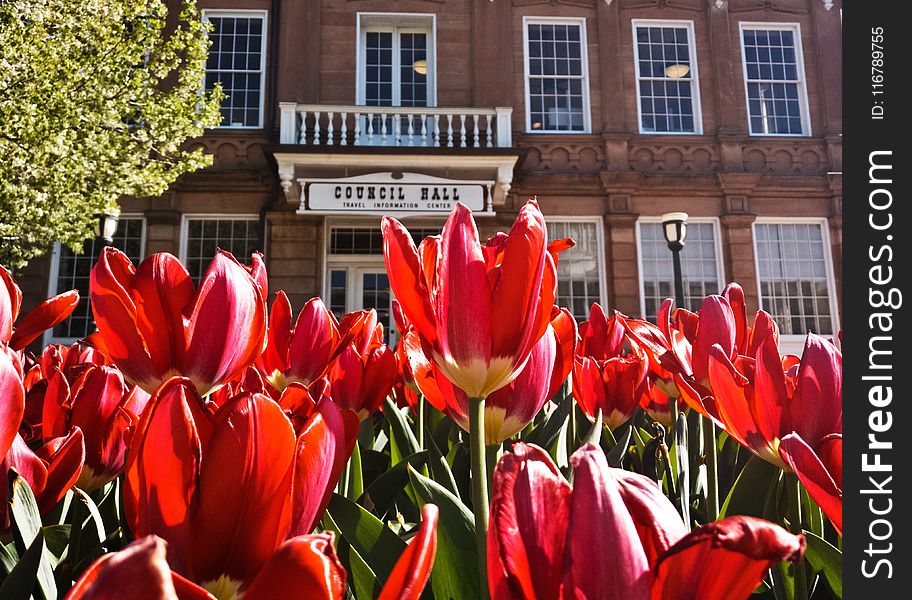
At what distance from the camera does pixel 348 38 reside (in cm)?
1118

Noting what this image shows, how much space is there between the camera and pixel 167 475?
0.30m

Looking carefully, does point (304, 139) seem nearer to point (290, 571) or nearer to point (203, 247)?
point (203, 247)

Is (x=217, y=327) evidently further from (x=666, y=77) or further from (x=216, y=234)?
(x=666, y=77)

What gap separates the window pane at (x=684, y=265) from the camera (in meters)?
10.8

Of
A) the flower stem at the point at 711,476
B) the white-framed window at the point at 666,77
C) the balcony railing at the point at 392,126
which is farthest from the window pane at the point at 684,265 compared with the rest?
the flower stem at the point at 711,476

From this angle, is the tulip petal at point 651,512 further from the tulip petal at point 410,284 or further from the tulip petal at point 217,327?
the tulip petal at point 217,327

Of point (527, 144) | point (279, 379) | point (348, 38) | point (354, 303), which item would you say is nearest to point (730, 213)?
point (527, 144)

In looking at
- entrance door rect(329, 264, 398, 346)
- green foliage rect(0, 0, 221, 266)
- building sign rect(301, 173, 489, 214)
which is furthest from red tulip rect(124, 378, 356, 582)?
entrance door rect(329, 264, 398, 346)

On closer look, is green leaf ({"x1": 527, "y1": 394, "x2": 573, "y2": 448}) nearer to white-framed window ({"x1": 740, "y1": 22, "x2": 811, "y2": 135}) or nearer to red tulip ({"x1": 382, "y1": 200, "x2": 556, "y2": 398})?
red tulip ({"x1": 382, "y1": 200, "x2": 556, "y2": 398})

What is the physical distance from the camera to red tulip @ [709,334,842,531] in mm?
488

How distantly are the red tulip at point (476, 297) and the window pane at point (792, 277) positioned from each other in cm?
1165

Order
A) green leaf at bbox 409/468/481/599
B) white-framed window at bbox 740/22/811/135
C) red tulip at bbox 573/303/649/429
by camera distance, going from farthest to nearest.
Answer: white-framed window at bbox 740/22/811/135, red tulip at bbox 573/303/649/429, green leaf at bbox 409/468/481/599

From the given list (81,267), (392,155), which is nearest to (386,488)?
(392,155)

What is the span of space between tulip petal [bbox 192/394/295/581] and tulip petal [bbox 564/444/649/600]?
130mm
